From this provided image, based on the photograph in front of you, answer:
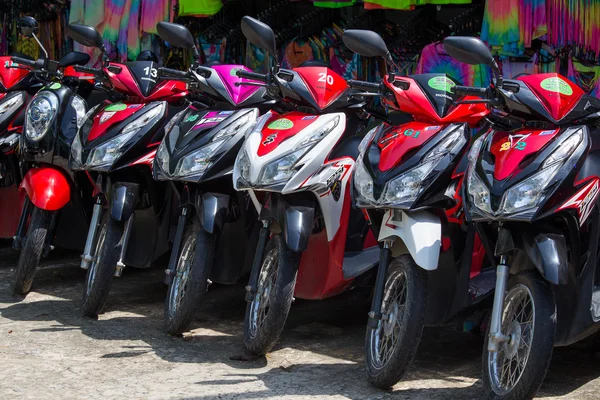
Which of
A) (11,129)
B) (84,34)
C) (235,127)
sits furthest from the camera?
(11,129)

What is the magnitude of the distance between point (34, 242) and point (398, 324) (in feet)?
8.07

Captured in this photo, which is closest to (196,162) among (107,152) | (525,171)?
(107,152)

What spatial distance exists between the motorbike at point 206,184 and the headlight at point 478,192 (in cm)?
146

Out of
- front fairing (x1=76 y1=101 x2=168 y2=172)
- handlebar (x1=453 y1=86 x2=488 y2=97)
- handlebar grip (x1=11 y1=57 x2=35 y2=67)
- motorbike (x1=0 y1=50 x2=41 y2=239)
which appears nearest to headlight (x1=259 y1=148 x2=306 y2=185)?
handlebar (x1=453 y1=86 x2=488 y2=97)

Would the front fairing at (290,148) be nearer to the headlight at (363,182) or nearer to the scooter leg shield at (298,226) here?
the scooter leg shield at (298,226)

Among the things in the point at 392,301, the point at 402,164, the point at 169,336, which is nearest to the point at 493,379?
the point at 392,301

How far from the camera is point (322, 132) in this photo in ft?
16.5

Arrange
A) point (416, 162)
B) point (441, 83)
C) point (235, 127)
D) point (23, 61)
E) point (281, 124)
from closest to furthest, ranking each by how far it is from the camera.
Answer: point (416, 162) < point (441, 83) < point (281, 124) < point (235, 127) < point (23, 61)

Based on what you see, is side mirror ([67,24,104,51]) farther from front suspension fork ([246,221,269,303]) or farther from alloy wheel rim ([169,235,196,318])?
front suspension fork ([246,221,269,303])

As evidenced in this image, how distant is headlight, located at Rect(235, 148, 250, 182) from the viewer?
16.4 ft

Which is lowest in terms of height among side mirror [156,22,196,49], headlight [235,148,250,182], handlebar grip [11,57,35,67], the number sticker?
headlight [235,148,250,182]

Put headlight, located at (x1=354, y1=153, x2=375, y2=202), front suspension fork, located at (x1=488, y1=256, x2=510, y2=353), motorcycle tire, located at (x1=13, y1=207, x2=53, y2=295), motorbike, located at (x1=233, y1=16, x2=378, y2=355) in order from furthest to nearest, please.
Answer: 1. motorcycle tire, located at (x1=13, y1=207, x2=53, y2=295)
2. motorbike, located at (x1=233, y1=16, x2=378, y2=355)
3. headlight, located at (x1=354, y1=153, x2=375, y2=202)
4. front suspension fork, located at (x1=488, y1=256, x2=510, y2=353)

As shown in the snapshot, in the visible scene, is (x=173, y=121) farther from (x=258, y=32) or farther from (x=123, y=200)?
(x=258, y=32)

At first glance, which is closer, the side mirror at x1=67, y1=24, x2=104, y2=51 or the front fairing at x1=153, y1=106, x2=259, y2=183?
the front fairing at x1=153, y1=106, x2=259, y2=183
